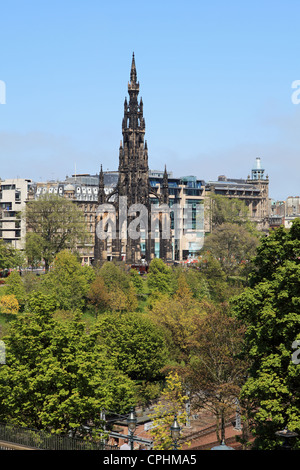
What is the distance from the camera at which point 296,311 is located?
4522 centimetres

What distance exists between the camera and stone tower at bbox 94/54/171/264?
152 m

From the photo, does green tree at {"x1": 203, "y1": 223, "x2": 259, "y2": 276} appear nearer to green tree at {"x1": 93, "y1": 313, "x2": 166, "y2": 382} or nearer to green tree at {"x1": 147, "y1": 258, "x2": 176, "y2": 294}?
green tree at {"x1": 147, "y1": 258, "x2": 176, "y2": 294}

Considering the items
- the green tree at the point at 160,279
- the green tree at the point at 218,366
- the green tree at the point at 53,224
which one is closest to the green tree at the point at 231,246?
the green tree at the point at 160,279

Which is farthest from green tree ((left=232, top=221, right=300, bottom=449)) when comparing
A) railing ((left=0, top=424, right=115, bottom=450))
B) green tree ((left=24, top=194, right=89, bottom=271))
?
green tree ((left=24, top=194, right=89, bottom=271))

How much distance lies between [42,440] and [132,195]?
112 m

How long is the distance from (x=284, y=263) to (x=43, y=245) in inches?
3790

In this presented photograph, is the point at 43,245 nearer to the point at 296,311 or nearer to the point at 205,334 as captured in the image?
the point at 205,334

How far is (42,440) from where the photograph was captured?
43.3 meters

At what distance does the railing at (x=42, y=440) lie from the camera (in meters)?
42.1

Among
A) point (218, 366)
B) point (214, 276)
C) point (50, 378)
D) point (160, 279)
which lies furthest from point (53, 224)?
point (50, 378)

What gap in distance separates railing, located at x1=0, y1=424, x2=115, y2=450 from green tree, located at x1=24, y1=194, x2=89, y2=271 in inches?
3827

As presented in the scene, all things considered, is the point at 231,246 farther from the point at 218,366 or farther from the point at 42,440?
the point at 42,440

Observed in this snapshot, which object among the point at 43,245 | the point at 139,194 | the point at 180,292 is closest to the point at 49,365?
the point at 180,292
